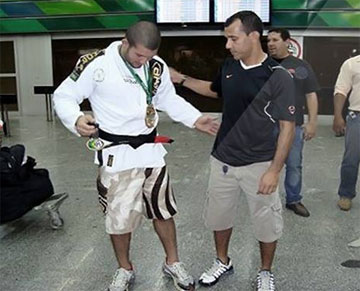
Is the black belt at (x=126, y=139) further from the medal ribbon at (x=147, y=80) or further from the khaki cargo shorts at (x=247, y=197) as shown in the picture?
the khaki cargo shorts at (x=247, y=197)

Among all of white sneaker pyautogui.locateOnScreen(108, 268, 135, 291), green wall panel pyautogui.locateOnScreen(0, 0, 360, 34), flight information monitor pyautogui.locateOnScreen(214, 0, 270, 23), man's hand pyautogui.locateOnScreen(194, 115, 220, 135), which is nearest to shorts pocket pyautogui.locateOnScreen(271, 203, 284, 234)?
man's hand pyautogui.locateOnScreen(194, 115, 220, 135)

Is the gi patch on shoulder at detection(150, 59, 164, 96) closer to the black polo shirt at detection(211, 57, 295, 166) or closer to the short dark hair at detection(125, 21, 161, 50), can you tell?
the short dark hair at detection(125, 21, 161, 50)

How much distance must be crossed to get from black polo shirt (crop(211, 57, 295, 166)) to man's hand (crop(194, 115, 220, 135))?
7cm

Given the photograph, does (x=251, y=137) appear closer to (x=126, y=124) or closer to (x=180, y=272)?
(x=126, y=124)

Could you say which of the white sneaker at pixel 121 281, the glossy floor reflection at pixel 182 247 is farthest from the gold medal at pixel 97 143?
the glossy floor reflection at pixel 182 247

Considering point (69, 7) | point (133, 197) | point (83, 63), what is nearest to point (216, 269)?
point (133, 197)

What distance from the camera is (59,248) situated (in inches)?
102

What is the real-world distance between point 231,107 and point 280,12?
568 centimetres

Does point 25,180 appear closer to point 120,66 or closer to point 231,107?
point 120,66

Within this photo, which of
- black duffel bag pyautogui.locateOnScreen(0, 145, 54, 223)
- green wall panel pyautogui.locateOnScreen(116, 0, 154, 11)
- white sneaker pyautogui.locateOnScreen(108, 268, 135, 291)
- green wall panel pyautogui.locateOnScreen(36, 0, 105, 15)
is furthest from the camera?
green wall panel pyautogui.locateOnScreen(36, 0, 105, 15)

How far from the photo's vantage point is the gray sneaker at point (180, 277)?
2100mm

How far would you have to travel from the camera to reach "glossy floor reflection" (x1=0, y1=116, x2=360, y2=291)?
2.22 metres

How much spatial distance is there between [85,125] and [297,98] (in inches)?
60.8

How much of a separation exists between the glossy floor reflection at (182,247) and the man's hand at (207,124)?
71 centimetres
